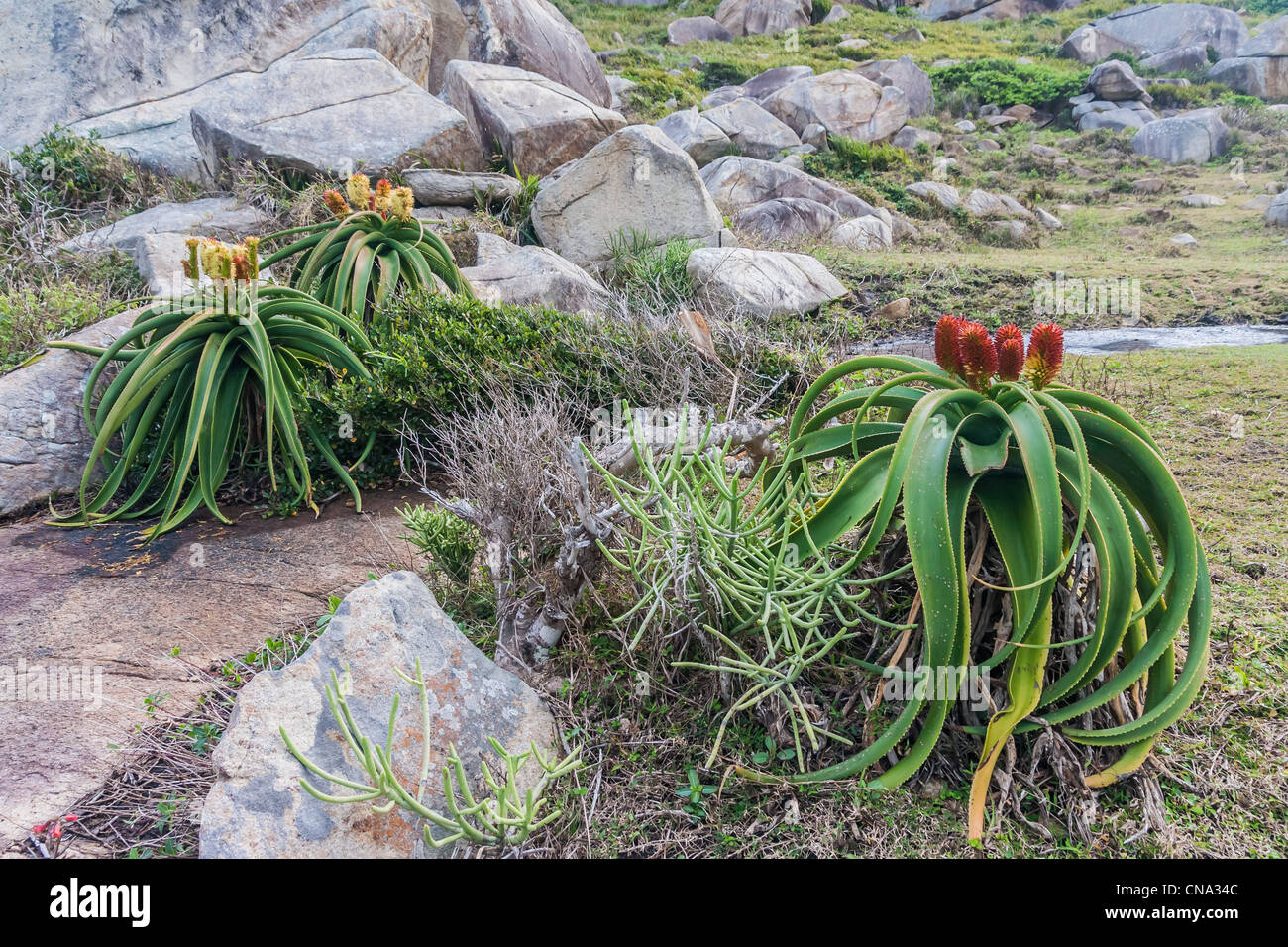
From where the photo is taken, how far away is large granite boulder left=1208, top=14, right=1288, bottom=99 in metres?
24.4

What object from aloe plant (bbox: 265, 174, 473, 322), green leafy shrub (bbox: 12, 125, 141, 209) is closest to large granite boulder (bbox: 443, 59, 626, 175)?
green leafy shrub (bbox: 12, 125, 141, 209)

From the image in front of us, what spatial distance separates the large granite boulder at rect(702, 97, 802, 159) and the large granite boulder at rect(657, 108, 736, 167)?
104 centimetres

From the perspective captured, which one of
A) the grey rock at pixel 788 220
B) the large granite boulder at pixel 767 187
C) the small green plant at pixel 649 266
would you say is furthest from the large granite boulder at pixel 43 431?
the large granite boulder at pixel 767 187

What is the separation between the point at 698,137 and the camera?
15672 mm

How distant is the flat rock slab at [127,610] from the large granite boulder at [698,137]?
12.9 meters

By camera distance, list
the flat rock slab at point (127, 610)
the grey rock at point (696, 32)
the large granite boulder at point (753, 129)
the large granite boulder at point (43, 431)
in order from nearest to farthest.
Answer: the flat rock slab at point (127, 610), the large granite boulder at point (43, 431), the large granite boulder at point (753, 129), the grey rock at point (696, 32)

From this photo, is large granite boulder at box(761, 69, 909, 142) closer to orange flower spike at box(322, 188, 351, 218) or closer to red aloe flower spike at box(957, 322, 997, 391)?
orange flower spike at box(322, 188, 351, 218)

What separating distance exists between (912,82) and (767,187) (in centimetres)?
1305

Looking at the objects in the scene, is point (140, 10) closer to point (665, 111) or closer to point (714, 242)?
point (714, 242)

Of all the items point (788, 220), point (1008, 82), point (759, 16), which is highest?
point (759, 16)

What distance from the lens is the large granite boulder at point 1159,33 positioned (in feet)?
90.3

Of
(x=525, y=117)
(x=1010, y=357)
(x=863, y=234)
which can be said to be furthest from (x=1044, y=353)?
(x=863, y=234)

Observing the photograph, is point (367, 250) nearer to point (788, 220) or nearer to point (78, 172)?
point (78, 172)

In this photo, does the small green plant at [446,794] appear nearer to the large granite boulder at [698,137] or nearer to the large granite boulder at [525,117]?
the large granite boulder at [525,117]
